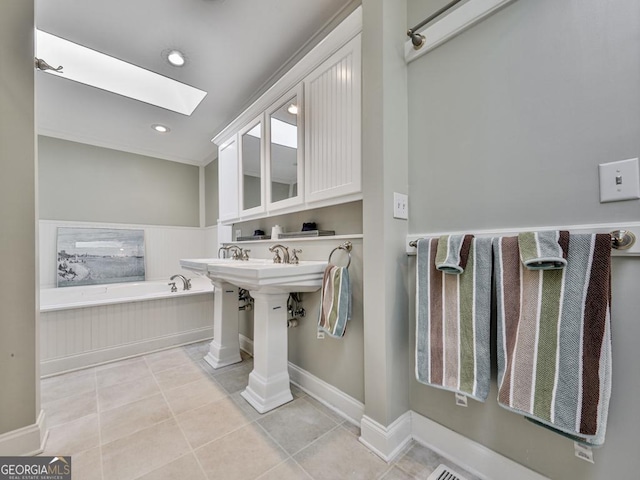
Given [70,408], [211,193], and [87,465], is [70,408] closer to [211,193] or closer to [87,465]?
[87,465]

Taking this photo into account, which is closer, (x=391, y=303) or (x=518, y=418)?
(x=518, y=418)

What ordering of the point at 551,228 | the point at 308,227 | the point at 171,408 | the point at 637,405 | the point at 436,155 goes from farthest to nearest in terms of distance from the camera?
the point at 308,227 < the point at 171,408 < the point at 436,155 < the point at 551,228 < the point at 637,405

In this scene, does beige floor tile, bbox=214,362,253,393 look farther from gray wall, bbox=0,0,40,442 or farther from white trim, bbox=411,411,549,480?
white trim, bbox=411,411,549,480

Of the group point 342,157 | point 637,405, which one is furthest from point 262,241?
point 637,405

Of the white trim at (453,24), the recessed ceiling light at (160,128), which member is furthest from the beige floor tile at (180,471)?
the recessed ceiling light at (160,128)

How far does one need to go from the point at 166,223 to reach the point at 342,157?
10.8ft

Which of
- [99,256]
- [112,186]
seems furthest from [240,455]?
[112,186]

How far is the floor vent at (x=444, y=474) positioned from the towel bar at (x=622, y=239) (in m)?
1.04

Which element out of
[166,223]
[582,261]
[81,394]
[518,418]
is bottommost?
[81,394]

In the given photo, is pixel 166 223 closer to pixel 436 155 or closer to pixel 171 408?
pixel 171 408

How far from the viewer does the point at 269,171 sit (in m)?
1.97

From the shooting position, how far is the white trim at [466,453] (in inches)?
38.7

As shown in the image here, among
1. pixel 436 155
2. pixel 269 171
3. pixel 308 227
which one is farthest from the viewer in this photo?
pixel 269 171

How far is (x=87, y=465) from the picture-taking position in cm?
115
